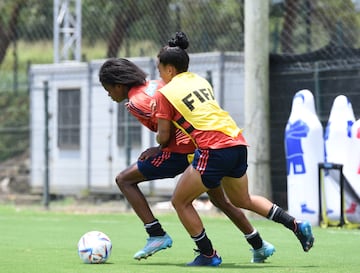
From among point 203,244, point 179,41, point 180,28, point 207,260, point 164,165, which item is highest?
point 180,28

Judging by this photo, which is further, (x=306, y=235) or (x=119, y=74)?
(x=119, y=74)

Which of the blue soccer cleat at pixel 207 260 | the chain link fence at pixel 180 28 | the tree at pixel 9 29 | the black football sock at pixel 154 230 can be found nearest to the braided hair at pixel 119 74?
the black football sock at pixel 154 230

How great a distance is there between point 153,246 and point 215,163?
97 cm

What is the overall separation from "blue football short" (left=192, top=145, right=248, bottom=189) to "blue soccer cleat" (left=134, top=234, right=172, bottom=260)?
2.39ft

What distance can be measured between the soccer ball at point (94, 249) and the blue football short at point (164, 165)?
648 millimetres

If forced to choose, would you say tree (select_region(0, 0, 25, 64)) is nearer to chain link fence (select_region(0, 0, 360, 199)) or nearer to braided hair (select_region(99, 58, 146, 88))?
chain link fence (select_region(0, 0, 360, 199))

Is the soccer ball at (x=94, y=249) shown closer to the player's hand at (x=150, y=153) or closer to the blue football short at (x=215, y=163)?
the player's hand at (x=150, y=153)

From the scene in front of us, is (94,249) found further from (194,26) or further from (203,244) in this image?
(194,26)

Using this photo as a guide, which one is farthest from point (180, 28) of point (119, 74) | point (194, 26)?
point (119, 74)

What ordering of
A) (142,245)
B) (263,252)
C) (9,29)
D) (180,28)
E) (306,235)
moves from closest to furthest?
(306,235)
(263,252)
(142,245)
(180,28)
(9,29)

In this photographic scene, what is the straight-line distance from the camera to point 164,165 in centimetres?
827

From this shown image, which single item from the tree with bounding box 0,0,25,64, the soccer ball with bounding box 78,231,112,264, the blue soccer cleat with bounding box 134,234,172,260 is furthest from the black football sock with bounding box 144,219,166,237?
the tree with bounding box 0,0,25,64

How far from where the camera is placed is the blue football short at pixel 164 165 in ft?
27.1

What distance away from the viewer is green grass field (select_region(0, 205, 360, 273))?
782 cm
